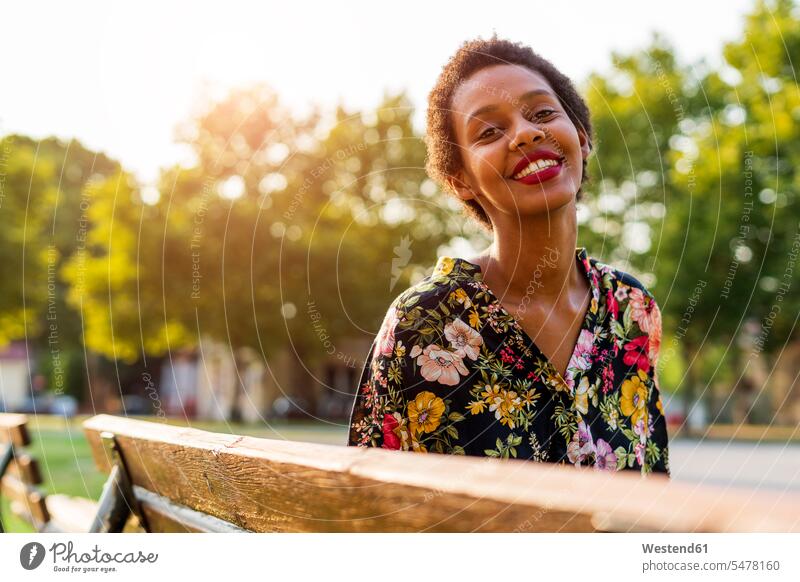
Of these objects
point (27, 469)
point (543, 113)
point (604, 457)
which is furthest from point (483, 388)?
point (27, 469)

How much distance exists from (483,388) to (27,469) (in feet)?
7.63

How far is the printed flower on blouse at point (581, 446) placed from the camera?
1.78 meters

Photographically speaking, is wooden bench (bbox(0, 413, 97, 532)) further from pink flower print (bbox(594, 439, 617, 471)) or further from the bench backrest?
pink flower print (bbox(594, 439, 617, 471))

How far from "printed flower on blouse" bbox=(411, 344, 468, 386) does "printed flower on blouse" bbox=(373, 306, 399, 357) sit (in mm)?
52

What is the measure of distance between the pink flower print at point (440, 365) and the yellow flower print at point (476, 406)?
0.06m

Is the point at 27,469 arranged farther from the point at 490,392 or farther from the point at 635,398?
the point at 635,398

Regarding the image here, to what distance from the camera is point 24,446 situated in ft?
10.5

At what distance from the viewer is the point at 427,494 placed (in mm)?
1102

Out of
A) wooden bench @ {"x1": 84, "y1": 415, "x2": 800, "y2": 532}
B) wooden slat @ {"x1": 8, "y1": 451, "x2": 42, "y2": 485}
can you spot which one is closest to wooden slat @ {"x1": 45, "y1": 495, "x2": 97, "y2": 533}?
wooden slat @ {"x1": 8, "y1": 451, "x2": 42, "y2": 485}

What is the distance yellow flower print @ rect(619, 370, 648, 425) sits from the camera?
1.97m

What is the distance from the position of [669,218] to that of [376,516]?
611 inches

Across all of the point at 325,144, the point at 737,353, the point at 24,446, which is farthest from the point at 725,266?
the point at 24,446
